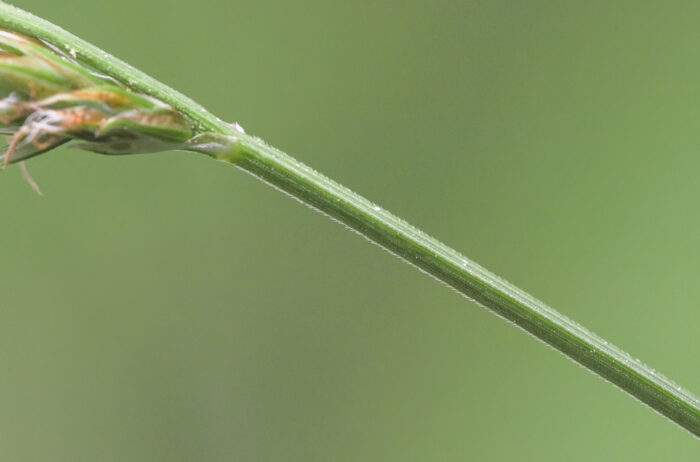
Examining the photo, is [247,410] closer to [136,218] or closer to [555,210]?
[136,218]

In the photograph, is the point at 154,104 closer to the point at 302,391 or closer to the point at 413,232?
the point at 413,232

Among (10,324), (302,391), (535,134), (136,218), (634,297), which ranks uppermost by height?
(535,134)

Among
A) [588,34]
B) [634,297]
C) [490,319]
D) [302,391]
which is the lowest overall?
[302,391]

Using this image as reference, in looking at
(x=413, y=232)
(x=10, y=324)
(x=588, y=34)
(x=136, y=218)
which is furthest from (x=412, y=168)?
(x=413, y=232)

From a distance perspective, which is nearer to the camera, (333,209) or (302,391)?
(333,209)

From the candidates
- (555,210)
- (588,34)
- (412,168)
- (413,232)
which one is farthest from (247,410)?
(413,232)

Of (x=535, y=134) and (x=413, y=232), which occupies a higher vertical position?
(x=535, y=134)
